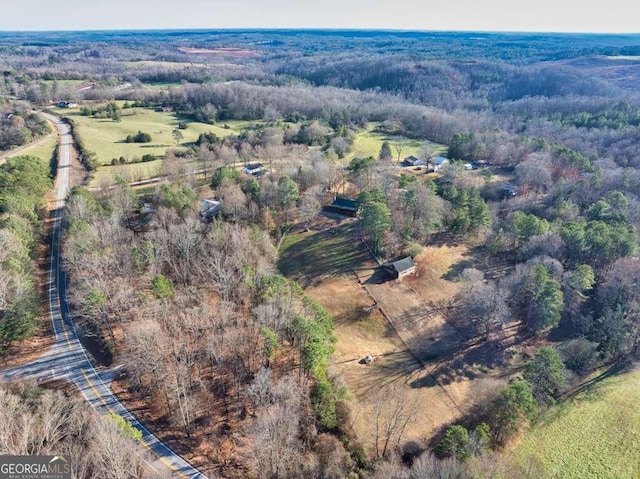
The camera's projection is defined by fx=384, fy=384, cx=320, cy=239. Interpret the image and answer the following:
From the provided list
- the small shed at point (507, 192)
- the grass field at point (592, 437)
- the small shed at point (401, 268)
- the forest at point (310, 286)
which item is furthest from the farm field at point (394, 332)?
the small shed at point (507, 192)

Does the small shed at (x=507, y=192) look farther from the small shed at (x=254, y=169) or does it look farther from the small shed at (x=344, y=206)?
the small shed at (x=254, y=169)

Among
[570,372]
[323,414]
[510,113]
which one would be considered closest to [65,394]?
[323,414]

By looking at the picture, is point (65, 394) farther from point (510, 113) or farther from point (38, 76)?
point (38, 76)

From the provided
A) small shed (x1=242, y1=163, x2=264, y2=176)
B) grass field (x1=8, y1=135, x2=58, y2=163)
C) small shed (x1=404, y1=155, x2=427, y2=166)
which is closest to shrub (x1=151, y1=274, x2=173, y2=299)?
small shed (x1=242, y1=163, x2=264, y2=176)

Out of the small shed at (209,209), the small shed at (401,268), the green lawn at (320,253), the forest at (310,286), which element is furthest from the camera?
the small shed at (209,209)

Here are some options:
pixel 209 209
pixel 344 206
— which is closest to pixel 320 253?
pixel 344 206

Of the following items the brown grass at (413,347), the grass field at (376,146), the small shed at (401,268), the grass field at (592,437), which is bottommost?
the brown grass at (413,347)

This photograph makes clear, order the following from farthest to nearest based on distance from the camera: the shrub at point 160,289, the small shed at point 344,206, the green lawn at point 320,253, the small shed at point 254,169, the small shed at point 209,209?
1. the small shed at point 254,169
2. the small shed at point 344,206
3. the small shed at point 209,209
4. the green lawn at point 320,253
5. the shrub at point 160,289
